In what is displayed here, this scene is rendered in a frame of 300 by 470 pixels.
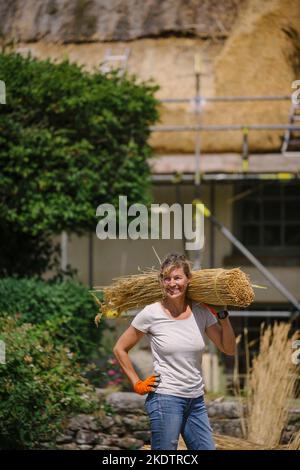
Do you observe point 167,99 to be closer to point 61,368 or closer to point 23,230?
point 23,230

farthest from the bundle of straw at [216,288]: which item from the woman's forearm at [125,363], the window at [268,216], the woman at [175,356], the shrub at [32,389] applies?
the window at [268,216]

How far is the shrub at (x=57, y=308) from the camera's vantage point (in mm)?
9211

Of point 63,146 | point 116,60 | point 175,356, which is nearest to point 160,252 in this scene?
point 116,60

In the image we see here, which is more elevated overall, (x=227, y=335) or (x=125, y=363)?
(x=227, y=335)

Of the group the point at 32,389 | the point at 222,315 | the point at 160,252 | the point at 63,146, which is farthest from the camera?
the point at 160,252

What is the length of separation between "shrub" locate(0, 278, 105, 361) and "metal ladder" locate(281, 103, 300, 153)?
330 cm

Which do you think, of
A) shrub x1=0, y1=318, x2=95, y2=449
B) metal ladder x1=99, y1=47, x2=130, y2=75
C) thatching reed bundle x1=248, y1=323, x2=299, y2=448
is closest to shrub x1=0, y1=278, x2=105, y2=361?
shrub x1=0, y1=318, x2=95, y2=449

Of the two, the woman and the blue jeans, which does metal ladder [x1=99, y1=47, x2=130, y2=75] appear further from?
the blue jeans

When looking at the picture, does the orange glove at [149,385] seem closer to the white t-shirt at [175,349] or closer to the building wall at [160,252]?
the white t-shirt at [175,349]

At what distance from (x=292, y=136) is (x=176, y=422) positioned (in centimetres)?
668

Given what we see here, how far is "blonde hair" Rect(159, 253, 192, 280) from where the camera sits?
5965mm

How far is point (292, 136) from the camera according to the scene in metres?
11.9

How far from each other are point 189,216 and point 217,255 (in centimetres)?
106

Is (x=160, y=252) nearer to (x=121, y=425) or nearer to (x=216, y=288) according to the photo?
(x=121, y=425)
